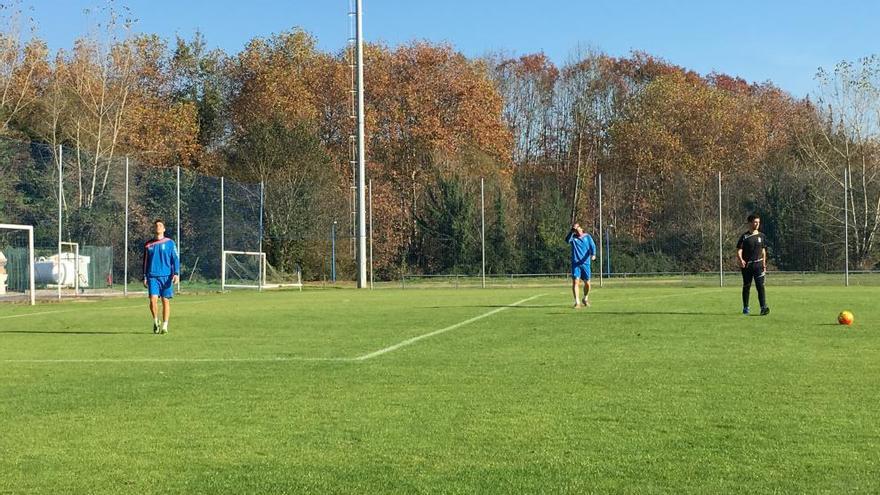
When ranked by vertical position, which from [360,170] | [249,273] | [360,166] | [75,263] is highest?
[360,166]

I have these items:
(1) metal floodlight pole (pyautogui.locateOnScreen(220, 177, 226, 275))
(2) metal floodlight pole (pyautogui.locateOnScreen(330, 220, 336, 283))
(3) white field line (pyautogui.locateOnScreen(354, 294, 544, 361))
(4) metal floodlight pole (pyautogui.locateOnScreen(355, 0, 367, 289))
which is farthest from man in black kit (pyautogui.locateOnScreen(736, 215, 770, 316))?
(2) metal floodlight pole (pyautogui.locateOnScreen(330, 220, 336, 283))

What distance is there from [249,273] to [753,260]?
22994mm

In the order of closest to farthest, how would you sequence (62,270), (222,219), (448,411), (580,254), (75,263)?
1. (448,411)
2. (580,254)
3. (62,270)
4. (75,263)
5. (222,219)

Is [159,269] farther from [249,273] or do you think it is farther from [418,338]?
[249,273]

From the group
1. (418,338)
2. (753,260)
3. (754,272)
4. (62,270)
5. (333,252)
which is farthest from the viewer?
(333,252)

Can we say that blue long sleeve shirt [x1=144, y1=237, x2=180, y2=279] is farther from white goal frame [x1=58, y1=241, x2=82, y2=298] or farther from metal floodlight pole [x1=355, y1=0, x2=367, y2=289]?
metal floodlight pole [x1=355, y1=0, x2=367, y2=289]

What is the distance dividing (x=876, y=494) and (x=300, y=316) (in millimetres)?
14533

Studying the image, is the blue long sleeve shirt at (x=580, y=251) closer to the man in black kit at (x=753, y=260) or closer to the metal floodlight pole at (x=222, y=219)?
the man in black kit at (x=753, y=260)

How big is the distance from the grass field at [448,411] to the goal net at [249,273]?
21.0m

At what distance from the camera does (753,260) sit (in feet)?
57.6

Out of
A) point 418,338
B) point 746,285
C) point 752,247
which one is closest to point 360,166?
point 752,247

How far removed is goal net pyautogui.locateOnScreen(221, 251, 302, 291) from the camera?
35250mm

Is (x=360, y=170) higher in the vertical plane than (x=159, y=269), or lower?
higher

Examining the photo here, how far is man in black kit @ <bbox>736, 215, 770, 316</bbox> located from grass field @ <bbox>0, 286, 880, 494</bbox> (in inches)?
117
